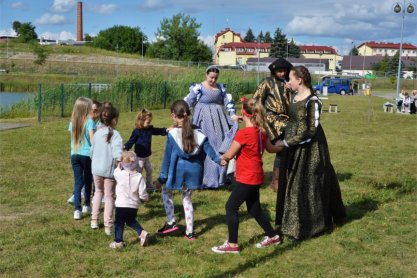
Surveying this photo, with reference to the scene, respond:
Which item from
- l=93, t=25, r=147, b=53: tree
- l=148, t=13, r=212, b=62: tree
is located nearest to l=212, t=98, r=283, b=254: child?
l=148, t=13, r=212, b=62: tree

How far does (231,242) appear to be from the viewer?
5328 mm

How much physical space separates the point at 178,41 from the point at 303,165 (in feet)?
288

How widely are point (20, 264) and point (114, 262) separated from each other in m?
0.89

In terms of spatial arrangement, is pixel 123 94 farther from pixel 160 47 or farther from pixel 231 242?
pixel 160 47

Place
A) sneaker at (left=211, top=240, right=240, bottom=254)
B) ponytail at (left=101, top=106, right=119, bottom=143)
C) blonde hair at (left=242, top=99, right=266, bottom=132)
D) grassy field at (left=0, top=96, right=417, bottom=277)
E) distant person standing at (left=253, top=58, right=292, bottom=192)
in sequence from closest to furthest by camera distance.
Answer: grassy field at (left=0, top=96, right=417, bottom=277)
blonde hair at (left=242, top=99, right=266, bottom=132)
sneaker at (left=211, top=240, right=240, bottom=254)
ponytail at (left=101, top=106, right=119, bottom=143)
distant person standing at (left=253, top=58, right=292, bottom=192)

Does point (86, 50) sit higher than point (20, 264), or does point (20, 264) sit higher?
point (86, 50)

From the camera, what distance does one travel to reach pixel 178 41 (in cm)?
9144

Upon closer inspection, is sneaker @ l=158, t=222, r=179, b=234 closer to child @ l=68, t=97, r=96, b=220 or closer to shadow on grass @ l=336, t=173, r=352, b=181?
child @ l=68, t=97, r=96, b=220

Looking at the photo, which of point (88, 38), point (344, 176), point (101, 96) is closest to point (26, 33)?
point (88, 38)

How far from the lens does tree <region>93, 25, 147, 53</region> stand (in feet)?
368

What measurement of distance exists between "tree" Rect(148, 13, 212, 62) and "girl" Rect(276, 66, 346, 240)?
8679 cm

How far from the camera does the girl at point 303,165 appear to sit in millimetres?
5570

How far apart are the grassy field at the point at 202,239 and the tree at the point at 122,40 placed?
105 m

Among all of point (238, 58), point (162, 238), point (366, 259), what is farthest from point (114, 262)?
point (238, 58)
